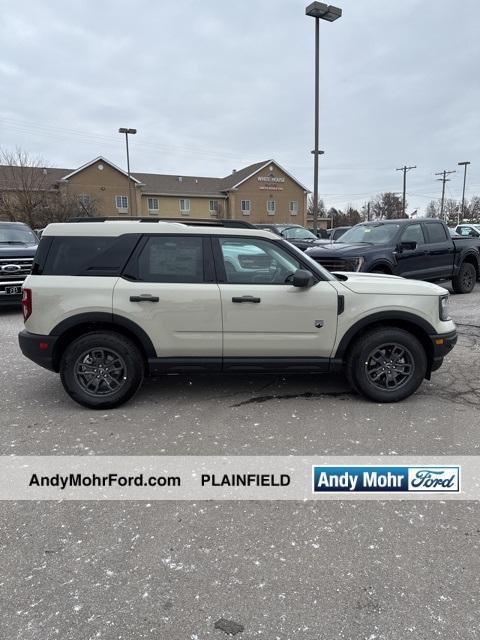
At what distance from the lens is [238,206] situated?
180ft

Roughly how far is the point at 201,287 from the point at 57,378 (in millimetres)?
2323

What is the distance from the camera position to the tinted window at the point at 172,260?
4.38 m

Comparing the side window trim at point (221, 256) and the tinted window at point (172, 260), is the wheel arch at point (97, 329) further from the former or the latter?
the side window trim at point (221, 256)

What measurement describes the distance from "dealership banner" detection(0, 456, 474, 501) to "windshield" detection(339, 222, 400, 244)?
7.04 m

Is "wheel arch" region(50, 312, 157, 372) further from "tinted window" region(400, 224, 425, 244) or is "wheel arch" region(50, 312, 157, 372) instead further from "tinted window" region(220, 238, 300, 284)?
"tinted window" region(400, 224, 425, 244)

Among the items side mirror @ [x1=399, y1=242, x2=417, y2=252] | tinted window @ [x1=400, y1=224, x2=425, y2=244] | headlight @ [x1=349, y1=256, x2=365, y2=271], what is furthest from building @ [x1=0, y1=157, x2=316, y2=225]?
headlight @ [x1=349, y1=256, x2=365, y2=271]

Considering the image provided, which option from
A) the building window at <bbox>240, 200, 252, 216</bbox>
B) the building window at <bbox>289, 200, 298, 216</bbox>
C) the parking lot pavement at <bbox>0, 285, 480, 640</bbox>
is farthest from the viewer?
the building window at <bbox>289, 200, 298, 216</bbox>

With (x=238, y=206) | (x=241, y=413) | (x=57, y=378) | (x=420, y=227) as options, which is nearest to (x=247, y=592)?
(x=241, y=413)

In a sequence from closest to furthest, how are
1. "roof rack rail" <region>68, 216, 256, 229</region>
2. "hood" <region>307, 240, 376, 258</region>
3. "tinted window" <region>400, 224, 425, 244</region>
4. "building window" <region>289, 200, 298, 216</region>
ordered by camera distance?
"roof rack rail" <region>68, 216, 256, 229</region> → "hood" <region>307, 240, 376, 258</region> → "tinted window" <region>400, 224, 425, 244</region> → "building window" <region>289, 200, 298, 216</region>

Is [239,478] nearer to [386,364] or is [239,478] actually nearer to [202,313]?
[202,313]

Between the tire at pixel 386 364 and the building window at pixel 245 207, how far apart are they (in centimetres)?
5217

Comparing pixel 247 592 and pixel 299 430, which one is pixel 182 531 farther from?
pixel 299 430

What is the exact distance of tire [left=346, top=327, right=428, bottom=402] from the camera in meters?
4.46

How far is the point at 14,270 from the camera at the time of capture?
30.3 ft
